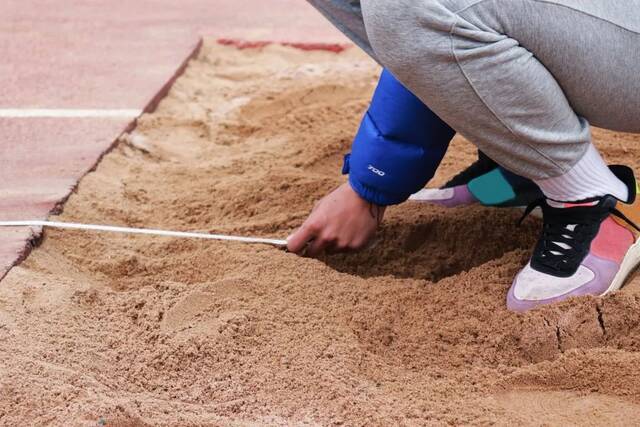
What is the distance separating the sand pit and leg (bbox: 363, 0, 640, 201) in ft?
1.10

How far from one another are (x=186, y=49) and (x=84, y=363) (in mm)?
2311

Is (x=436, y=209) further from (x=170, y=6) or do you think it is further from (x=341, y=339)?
(x=170, y=6)

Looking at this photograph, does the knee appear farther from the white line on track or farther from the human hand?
the white line on track

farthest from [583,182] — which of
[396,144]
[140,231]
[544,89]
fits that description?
[140,231]

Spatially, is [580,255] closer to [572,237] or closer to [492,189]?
[572,237]

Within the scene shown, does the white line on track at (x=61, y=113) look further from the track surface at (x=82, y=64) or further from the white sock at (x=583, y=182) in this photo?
the white sock at (x=583, y=182)

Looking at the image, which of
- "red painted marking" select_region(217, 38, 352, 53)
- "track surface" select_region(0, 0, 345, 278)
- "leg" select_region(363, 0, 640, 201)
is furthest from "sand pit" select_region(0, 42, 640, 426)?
"red painted marking" select_region(217, 38, 352, 53)

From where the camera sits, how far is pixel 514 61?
5.41 feet

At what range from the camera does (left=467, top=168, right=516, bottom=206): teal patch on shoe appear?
87.8 inches

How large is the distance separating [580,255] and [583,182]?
0.14 metres

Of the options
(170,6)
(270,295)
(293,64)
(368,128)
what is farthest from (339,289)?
(170,6)

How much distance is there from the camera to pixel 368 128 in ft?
6.46

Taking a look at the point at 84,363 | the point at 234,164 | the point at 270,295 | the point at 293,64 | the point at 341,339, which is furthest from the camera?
the point at 293,64

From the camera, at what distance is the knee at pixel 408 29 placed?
1607 millimetres
